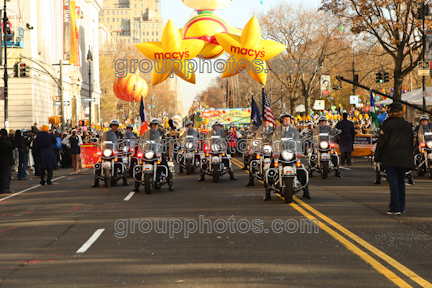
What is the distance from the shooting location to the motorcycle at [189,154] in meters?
21.4

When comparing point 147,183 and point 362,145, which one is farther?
point 362,145

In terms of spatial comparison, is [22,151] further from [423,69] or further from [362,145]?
[423,69]

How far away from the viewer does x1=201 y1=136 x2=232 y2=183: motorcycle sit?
17781 mm

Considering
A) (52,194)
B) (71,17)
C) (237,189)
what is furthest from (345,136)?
(71,17)

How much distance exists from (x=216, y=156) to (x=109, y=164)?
3.38 m

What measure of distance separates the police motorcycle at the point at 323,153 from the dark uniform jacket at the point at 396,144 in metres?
7.37

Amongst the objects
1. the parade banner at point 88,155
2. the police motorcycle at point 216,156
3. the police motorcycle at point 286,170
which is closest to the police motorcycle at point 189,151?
the police motorcycle at point 216,156

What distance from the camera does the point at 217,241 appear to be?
328 inches

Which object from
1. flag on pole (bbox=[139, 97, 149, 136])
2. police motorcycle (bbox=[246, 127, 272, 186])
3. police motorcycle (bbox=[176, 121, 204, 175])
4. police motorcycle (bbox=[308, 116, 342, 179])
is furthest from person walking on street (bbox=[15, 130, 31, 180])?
police motorcycle (bbox=[308, 116, 342, 179])

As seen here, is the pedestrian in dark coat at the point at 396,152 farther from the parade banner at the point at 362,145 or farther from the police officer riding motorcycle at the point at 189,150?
the parade banner at the point at 362,145

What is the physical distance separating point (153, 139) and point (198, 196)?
2.33 metres

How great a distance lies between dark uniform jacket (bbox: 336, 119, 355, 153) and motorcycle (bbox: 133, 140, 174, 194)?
10.6m

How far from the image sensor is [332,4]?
121 ft

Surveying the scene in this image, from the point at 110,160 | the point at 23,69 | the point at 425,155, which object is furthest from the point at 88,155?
the point at 425,155
